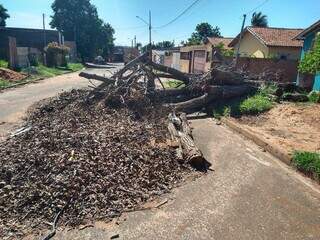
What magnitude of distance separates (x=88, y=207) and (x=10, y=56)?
22.6m

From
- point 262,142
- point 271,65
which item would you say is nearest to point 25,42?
point 271,65

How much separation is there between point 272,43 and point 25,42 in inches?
1226

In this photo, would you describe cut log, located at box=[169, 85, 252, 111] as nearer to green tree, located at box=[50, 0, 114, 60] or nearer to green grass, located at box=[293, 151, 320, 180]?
green grass, located at box=[293, 151, 320, 180]

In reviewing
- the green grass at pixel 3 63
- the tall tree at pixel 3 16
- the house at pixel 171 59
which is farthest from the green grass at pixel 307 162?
the tall tree at pixel 3 16

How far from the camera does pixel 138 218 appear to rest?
4578 mm

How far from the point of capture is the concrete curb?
7.02 m

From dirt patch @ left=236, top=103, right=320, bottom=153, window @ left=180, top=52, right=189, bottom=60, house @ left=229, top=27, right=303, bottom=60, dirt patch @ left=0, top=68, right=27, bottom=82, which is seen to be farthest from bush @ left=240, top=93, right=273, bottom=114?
window @ left=180, top=52, right=189, bottom=60

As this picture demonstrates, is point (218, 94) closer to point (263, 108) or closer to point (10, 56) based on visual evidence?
point (263, 108)

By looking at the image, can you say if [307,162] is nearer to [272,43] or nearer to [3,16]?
[272,43]

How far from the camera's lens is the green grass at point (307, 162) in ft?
20.1

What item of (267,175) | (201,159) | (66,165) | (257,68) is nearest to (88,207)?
(66,165)

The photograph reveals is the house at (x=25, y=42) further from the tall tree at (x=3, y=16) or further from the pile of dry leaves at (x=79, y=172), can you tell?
the pile of dry leaves at (x=79, y=172)

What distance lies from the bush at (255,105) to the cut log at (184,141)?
2.70 metres

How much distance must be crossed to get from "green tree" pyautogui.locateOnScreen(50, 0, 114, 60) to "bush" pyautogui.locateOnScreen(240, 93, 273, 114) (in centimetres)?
4726
